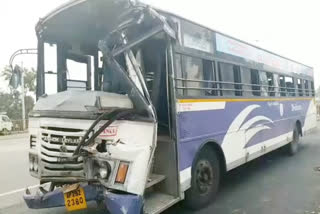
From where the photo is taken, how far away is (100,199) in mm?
→ 4469

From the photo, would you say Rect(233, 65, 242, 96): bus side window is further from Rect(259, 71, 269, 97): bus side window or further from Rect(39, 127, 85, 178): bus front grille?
Rect(39, 127, 85, 178): bus front grille

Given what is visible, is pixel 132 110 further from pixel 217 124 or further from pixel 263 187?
pixel 263 187

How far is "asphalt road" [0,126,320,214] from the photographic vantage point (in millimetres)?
5738

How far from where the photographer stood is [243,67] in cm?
747

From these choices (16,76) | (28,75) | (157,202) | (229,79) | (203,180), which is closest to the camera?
(157,202)

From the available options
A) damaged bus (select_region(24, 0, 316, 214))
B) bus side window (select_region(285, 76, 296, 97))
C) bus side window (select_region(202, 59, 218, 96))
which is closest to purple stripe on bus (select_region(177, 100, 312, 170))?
damaged bus (select_region(24, 0, 316, 214))

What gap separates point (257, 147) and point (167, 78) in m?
3.71

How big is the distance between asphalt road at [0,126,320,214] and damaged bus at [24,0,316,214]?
19.3 inches

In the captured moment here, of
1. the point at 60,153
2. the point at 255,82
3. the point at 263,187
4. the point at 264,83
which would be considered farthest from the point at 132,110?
the point at 264,83

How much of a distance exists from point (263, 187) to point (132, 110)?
374 centimetres

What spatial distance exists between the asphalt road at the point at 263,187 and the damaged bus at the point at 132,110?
1.61 ft

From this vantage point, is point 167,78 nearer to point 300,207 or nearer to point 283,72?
point 300,207

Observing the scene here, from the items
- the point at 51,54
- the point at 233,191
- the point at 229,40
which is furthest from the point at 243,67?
the point at 51,54

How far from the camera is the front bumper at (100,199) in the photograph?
4.16m
